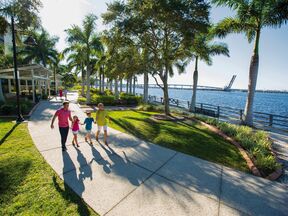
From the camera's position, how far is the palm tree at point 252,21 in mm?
9695

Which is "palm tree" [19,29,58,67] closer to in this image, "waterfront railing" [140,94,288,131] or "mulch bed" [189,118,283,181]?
"waterfront railing" [140,94,288,131]

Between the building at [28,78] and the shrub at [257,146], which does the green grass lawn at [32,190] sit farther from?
the building at [28,78]

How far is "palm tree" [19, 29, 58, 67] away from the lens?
3284cm

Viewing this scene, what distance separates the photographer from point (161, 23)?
1125cm

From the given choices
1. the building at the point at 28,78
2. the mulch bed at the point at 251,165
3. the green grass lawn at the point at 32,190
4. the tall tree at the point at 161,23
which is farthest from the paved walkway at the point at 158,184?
the building at the point at 28,78

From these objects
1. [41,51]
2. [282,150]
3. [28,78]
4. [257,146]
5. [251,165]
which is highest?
[41,51]

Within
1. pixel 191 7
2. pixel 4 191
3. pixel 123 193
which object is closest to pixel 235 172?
pixel 123 193

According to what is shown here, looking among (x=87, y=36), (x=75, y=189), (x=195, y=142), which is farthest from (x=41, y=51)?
(x=75, y=189)

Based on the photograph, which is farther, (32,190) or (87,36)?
(87,36)

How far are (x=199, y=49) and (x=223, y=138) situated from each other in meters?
7.43

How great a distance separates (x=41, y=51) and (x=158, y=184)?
3746cm

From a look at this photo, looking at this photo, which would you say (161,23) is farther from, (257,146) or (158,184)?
(158,184)

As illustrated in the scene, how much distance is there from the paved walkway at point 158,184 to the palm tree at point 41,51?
3324 centimetres

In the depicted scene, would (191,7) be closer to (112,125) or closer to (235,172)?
(112,125)
